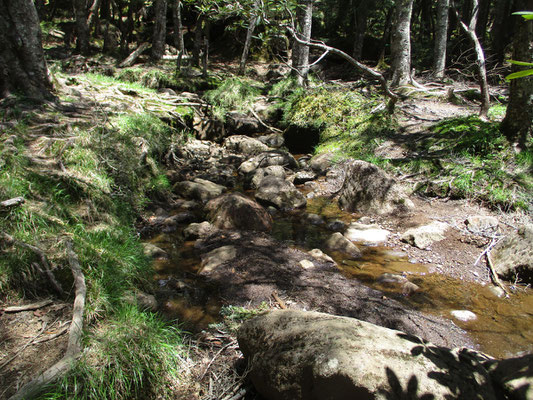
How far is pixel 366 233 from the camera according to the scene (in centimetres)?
526

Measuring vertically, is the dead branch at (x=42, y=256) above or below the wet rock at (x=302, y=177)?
above

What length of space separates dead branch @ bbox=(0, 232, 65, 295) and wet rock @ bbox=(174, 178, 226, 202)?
11.8 feet

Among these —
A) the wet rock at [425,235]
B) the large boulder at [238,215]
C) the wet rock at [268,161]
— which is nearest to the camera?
the wet rock at [425,235]

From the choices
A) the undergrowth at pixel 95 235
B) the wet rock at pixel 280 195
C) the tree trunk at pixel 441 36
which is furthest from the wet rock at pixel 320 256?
the tree trunk at pixel 441 36

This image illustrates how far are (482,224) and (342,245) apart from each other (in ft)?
6.76

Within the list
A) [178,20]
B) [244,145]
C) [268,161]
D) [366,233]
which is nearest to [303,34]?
[244,145]

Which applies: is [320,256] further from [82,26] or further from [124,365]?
[82,26]

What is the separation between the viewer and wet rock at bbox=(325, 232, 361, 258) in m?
4.68

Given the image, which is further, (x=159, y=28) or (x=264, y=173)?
(x=159, y=28)

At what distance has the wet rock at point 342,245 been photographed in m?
4.68

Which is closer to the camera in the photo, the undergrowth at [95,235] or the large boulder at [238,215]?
the undergrowth at [95,235]

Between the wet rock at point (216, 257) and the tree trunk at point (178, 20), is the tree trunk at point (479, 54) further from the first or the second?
the tree trunk at point (178, 20)

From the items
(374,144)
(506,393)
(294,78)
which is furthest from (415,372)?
(294,78)

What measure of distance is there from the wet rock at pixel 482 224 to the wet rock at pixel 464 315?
173cm
